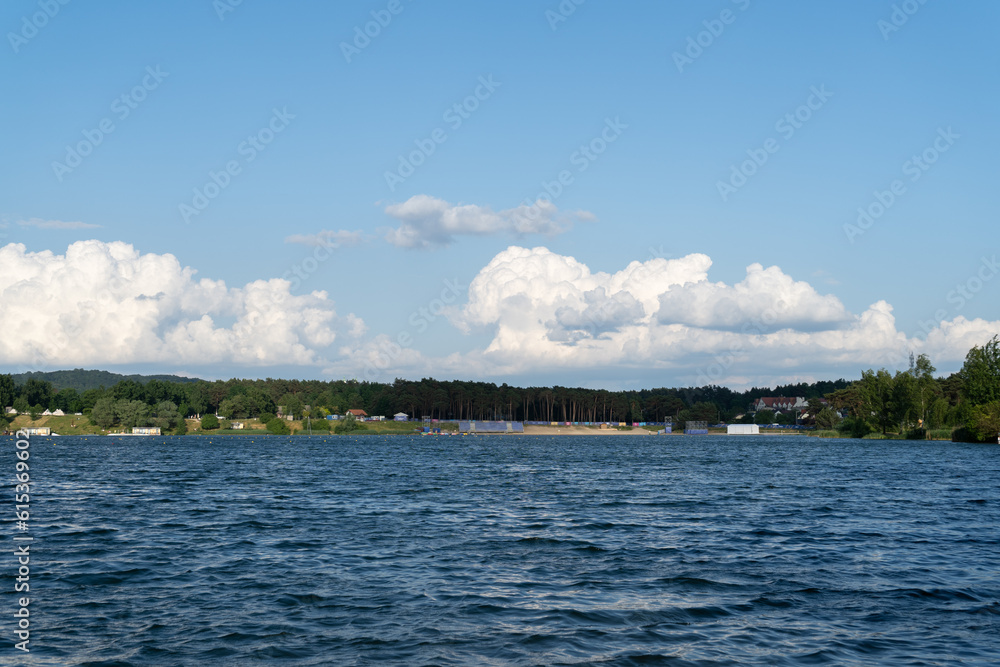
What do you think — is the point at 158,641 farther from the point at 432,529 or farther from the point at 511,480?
the point at 511,480

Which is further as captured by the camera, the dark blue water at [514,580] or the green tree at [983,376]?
the green tree at [983,376]

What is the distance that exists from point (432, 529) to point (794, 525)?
→ 779 inches

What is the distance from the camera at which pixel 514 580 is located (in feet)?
87.4

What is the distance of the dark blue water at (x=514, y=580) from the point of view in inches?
739

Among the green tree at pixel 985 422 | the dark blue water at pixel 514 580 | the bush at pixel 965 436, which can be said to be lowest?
the dark blue water at pixel 514 580

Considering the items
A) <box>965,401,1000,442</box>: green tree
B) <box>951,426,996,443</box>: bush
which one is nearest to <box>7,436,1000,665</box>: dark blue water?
<box>965,401,1000,442</box>: green tree

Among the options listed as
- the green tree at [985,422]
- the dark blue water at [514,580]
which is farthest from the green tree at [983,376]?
the dark blue water at [514,580]

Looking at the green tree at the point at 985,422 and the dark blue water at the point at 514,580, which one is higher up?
the green tree at the point at 985,422

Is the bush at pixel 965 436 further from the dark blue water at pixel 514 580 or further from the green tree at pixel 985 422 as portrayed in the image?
the dark blue water at pixel 514 580

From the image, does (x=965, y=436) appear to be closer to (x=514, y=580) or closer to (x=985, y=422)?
(x=985, y=422)

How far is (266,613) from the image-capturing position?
22.0 meters

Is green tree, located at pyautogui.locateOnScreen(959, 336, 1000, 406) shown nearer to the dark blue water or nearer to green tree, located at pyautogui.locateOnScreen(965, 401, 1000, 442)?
green tree, located at pyautogui.locateOnScreen(965, 401, 1000, 442)

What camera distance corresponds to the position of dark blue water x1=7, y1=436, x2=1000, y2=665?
61.6 feet

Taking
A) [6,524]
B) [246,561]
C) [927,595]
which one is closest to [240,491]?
[6,524]
